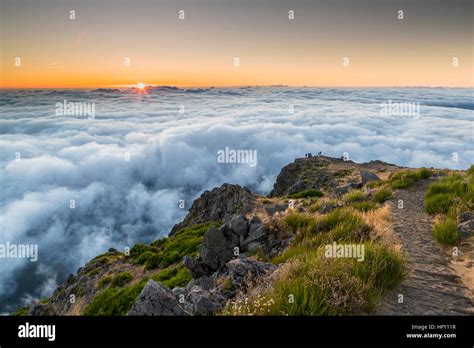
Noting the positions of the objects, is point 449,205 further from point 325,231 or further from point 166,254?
point 166,254

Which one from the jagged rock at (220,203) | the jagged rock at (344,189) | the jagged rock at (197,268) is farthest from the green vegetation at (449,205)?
the jagged rock at (220,203)

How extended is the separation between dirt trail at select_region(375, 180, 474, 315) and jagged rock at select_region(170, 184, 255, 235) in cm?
2242

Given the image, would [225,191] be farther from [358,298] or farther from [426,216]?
[358,298]

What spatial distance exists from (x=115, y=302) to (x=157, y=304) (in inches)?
581

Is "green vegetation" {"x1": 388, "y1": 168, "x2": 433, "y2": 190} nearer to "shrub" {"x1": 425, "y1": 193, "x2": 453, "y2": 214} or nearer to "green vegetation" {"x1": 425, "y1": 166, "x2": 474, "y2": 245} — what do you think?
"green vegetation" {"x1": 425, "y1": 166, "x2": 474, "y2": 245}

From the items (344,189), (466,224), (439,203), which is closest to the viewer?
(466,224)

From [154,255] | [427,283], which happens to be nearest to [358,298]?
[427,283]

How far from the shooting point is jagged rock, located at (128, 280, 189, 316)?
15.4 feet

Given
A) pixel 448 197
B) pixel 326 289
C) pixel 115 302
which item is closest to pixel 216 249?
pixel 326 289

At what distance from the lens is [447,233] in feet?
25.5

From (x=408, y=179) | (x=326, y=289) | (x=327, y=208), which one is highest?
(x=326, y=289)

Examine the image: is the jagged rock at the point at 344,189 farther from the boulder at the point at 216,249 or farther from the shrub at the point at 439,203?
the boulder at the point at 216,249

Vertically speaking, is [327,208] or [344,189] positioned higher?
[327,208]

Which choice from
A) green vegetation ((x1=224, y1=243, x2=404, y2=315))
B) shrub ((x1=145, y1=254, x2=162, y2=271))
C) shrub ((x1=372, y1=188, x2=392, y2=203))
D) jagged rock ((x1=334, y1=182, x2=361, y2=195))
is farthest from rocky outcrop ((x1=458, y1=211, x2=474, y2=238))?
shrub ((x1=145, y1=254, x2=162, y2=271))
